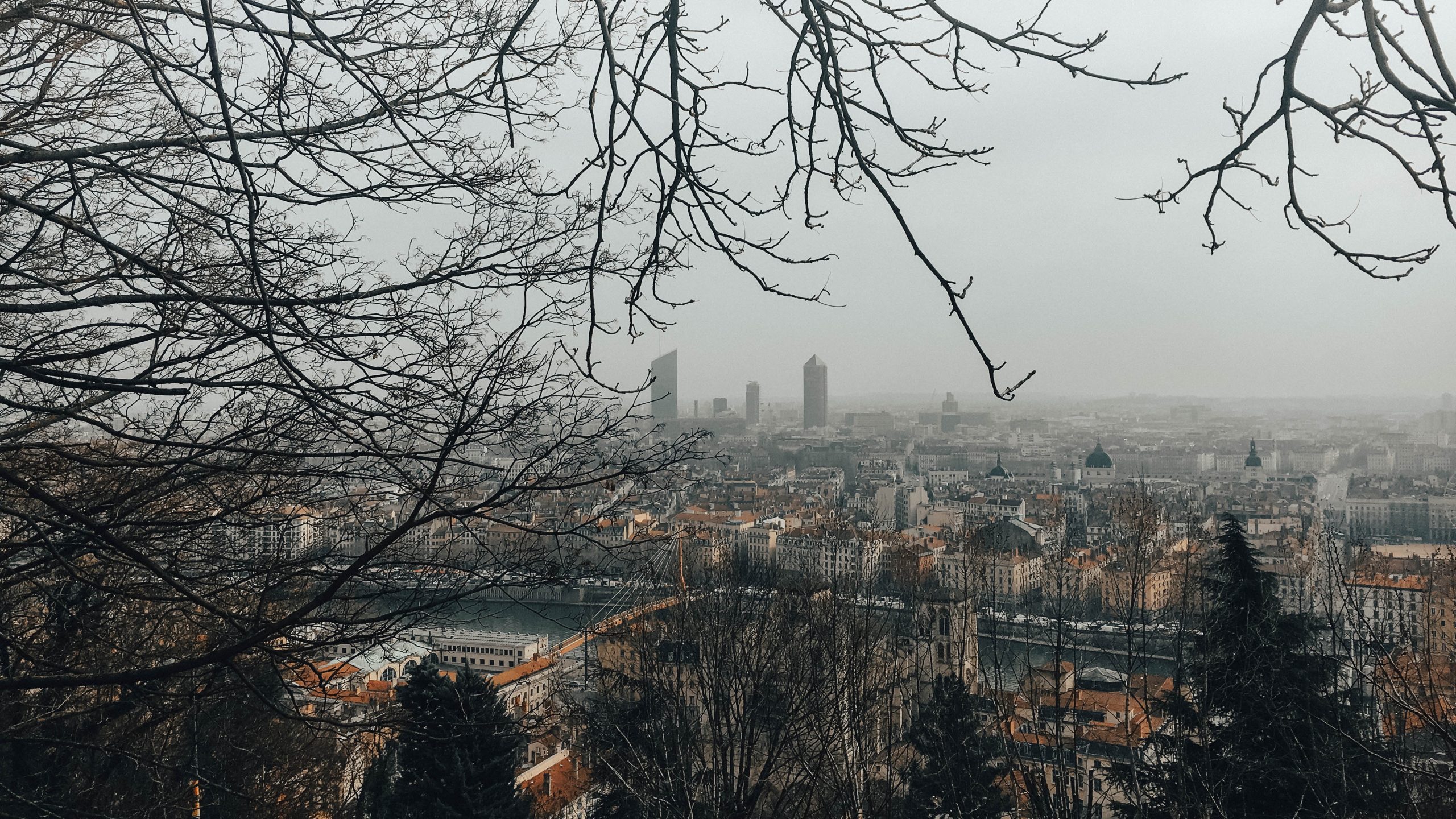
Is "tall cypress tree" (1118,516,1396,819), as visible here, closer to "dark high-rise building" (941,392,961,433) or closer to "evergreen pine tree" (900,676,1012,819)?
"evergreen pine tree" (900,676,1012,819)

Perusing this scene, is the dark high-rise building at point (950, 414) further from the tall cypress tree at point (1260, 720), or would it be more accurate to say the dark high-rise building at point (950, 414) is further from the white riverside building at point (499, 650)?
the tall cypress tree at point (1260, 720)

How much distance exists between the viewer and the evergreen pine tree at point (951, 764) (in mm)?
3936

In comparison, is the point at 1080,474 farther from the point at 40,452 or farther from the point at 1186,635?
the point at 40,452

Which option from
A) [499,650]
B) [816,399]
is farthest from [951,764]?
[816,399]

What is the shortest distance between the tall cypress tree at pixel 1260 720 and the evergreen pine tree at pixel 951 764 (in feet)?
2.40

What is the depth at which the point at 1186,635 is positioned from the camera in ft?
19.6

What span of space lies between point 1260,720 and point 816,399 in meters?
68.5

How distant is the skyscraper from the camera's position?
70500mm

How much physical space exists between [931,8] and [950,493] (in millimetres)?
48745

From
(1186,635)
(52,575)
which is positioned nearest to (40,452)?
(52,575)

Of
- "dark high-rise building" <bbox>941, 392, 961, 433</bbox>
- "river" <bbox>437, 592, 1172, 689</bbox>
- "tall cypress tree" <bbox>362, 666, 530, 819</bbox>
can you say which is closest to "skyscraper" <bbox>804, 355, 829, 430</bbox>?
"dark high-rise building" <bbox>941, 392, 961, 433</bbox>

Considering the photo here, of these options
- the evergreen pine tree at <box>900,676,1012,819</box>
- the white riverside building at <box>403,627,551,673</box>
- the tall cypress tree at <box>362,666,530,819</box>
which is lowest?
the white riverside building at <box>403,627,551,673</box>

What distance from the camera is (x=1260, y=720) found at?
5113mm

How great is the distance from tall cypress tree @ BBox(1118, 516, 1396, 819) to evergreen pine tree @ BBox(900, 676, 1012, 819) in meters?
0.73
